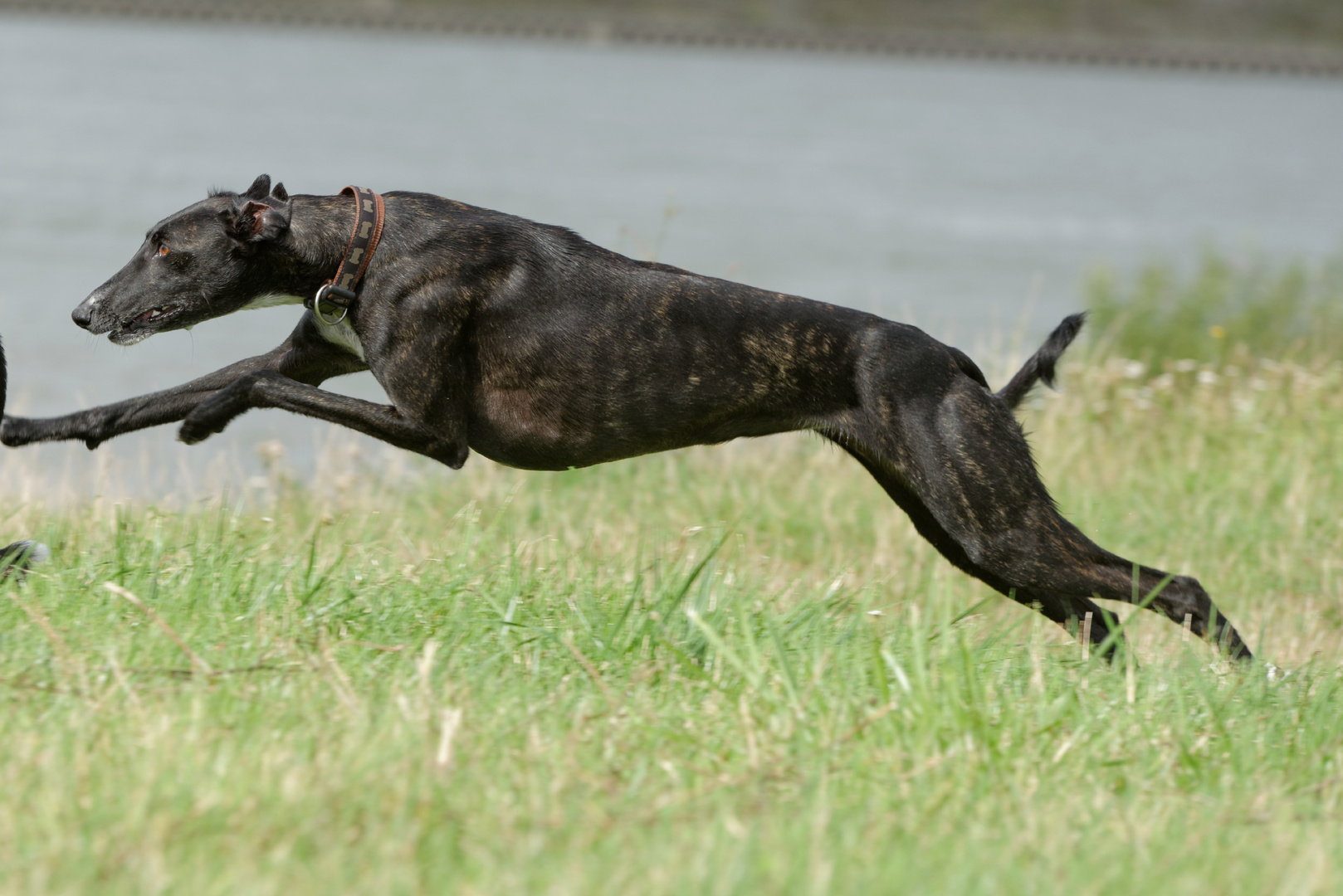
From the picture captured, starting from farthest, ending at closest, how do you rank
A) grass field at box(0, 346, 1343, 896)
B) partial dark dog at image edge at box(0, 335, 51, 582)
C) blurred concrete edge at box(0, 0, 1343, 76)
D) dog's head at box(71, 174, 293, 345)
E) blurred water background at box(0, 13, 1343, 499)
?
blurred concrete edge at box(0, 0, 1343, 76), blurred water background at box(0, 13, 1343, 499), dog's head at box(71, 174, 293, 345), partial dark dog at image edge at box(0, 335, 51, 582), grass field at box(0, 346, 1343, 896)

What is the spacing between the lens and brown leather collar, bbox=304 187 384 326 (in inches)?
173

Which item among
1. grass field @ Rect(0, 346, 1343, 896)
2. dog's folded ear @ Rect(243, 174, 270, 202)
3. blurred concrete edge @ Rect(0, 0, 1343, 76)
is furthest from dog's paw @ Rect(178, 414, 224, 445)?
blurred concrete edge @ Rect(0, 0, 1343, 76)

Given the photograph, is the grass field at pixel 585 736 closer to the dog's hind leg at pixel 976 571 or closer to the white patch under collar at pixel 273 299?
the dog's hind leg at pixel 976 571

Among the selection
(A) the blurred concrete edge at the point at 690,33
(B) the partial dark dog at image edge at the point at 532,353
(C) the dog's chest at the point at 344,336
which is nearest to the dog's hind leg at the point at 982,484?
(B) the partial dark dog at image edge at the point at 532,353

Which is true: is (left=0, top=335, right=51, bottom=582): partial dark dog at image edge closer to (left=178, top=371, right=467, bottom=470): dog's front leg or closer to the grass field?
the grass field

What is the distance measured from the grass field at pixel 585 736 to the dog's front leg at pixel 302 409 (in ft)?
1.09

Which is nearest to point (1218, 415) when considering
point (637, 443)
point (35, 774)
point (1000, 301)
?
point (637, 443)

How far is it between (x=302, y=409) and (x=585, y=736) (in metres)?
1.65

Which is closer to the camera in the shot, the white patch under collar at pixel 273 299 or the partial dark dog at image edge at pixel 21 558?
the partial dark dog at image edge at pixel 21 558

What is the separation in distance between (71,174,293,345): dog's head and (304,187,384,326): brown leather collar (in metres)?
0.23

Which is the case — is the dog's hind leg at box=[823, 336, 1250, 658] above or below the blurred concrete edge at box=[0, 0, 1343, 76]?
below

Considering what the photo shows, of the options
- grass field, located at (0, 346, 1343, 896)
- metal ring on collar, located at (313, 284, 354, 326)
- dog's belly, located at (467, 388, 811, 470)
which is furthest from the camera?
dog's belly, located at (467, 388, 811, 470)

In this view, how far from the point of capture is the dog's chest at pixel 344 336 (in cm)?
452

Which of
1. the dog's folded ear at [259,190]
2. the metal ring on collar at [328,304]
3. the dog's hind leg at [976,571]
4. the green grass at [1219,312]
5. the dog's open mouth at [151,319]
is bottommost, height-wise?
the dog's hind leg at [976,571]
